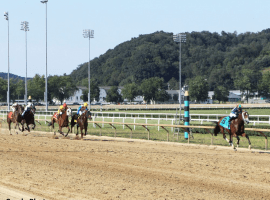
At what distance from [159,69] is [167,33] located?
141ft

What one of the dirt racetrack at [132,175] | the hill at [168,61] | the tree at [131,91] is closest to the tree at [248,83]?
the tree at [131,91]

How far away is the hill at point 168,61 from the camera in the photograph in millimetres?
144875

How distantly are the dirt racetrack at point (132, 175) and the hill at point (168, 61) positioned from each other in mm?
120921

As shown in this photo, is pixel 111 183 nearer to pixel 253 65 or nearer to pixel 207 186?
pixel 207 186

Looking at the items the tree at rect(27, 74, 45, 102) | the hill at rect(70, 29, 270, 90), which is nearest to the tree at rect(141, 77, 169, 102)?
the tree at rect(27, 74, 45, 102)

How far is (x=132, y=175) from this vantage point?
301 inches

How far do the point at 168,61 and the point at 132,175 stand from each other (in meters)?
148

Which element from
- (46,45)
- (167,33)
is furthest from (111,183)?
(167,33)

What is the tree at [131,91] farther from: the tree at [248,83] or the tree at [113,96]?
the tree at [248,83]

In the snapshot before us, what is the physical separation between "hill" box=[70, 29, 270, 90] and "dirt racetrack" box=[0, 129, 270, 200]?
397 feet

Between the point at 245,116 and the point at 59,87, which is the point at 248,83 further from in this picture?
the point at 245,116

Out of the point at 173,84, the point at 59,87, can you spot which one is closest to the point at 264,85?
the point at 59,87

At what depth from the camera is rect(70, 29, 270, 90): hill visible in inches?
5704

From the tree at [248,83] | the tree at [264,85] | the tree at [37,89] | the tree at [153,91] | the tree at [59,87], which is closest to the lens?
the tree at [37,89]
